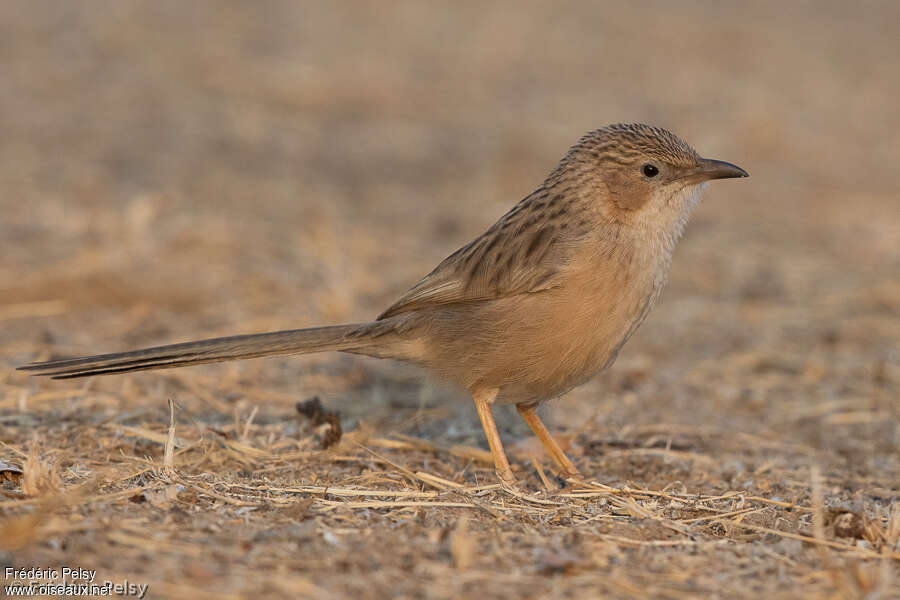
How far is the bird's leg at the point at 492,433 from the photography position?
17.4 ft

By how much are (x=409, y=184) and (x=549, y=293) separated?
7.28 meters

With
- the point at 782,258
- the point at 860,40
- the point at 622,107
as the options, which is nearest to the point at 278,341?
the point at 782,258

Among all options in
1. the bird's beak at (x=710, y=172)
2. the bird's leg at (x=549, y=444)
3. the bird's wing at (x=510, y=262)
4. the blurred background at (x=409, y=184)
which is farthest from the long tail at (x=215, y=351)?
the bird's beak at (x=710, y=172)

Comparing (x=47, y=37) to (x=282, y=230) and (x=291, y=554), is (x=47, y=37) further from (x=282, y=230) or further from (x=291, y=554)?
(x=291, y=554)

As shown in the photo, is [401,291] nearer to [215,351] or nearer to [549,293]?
[549,293]

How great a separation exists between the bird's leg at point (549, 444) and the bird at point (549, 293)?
Answer: 12 mm

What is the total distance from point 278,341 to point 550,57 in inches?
522

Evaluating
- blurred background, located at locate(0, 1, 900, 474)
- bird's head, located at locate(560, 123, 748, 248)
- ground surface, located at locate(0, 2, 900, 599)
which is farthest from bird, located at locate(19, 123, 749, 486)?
blurred background, located at locate(0, 1, 900, 474)

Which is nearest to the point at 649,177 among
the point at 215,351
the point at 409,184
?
the point at 215,351

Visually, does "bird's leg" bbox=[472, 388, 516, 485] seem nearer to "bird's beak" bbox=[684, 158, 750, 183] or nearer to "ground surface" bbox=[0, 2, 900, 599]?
"ground surface" bbox=[0, 2, 900, 599]

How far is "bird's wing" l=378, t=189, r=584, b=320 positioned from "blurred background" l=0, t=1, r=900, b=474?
0.99m

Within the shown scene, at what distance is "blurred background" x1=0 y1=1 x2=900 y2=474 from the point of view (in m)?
7.30

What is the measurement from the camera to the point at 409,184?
1227cm

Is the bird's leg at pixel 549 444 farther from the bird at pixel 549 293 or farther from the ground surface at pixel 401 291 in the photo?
the ground surface at pixel 401 291
